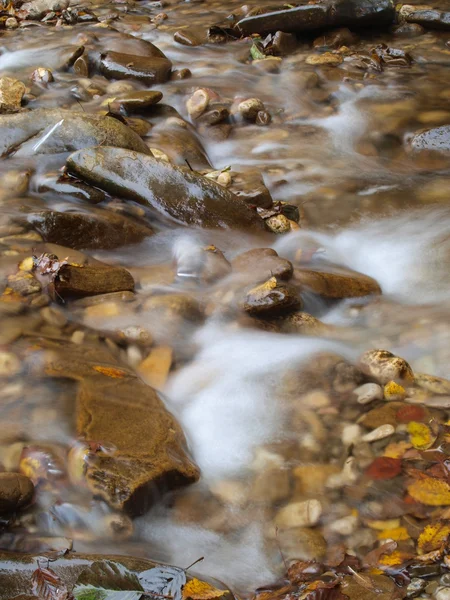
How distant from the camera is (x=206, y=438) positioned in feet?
10.7

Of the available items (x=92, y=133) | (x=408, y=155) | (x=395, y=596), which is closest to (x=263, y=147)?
(x=408, y=155)

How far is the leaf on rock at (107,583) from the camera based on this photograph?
2131 millimetres

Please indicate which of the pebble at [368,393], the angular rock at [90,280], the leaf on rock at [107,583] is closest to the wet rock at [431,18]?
the angular rock at [90,280]

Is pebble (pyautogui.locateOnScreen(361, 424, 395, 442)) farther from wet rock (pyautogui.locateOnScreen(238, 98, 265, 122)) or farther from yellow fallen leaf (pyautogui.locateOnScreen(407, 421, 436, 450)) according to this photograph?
wet rock (pyautogui.locateOnScreen(238, 98, 265, 122))

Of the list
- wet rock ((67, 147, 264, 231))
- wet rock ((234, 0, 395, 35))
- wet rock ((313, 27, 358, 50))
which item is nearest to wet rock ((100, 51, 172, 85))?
wet rock ((234, 0, 395, 35))

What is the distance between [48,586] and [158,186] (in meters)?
3.48

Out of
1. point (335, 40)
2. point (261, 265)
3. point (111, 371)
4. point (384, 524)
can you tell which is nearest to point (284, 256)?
point (261, 265)

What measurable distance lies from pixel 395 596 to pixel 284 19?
8.88m

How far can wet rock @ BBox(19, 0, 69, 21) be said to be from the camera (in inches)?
433

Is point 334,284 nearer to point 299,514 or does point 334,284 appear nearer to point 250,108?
point 299,514

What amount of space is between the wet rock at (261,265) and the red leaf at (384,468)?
1622 mm

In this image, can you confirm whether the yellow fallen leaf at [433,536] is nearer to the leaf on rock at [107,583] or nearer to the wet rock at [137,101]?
the leaf on rock at [107,583]

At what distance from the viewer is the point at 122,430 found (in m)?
2.92

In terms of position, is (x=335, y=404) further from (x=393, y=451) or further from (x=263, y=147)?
(x=263, y=147)
